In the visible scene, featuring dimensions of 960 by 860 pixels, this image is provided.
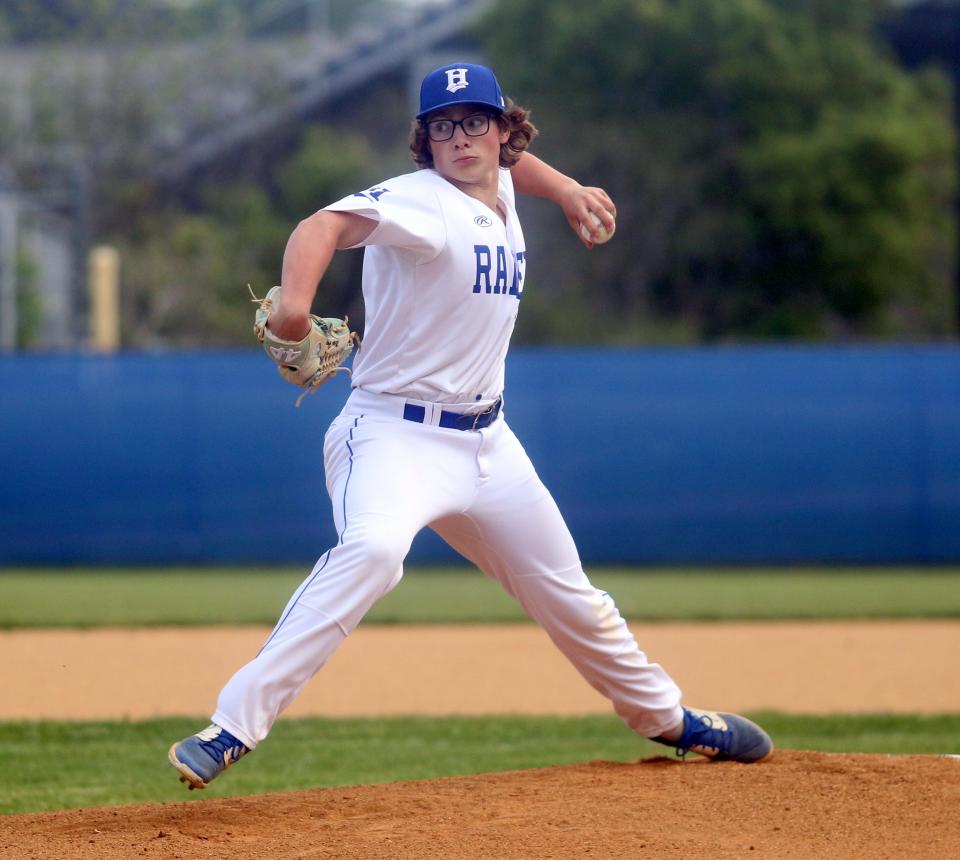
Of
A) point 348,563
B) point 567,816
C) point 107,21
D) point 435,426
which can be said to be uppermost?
point 107,21

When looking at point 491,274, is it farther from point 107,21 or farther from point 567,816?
point 107,21

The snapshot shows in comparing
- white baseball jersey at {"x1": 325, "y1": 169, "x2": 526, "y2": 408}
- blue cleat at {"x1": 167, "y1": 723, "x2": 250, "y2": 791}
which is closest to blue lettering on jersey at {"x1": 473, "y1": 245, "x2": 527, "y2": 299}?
white baseball jersey at {"x1": 325, "y1": 169, "x2": 526, "y2": 408}

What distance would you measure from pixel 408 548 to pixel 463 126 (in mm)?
1139

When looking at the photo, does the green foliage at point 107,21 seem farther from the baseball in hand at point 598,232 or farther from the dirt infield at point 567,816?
the baseball in hand at point 598,232

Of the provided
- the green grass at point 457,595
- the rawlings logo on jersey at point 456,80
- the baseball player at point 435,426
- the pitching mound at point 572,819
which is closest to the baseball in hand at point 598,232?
the baseball player at point 435,426

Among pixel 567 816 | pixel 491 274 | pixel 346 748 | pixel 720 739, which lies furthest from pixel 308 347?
pixel 346 748

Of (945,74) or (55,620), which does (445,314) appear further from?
(945,74)

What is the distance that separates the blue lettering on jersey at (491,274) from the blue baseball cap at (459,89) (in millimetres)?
388

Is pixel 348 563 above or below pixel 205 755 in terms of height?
above

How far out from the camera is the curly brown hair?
4047mm

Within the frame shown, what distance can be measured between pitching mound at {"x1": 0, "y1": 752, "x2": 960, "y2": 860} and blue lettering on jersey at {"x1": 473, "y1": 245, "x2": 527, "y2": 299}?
53.6 inches

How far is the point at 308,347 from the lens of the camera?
12.2 ft

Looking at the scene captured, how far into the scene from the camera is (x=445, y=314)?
12.6 ft

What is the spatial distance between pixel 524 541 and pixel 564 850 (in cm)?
86
